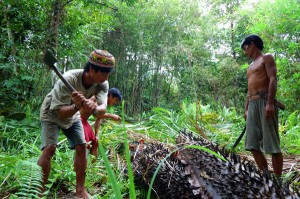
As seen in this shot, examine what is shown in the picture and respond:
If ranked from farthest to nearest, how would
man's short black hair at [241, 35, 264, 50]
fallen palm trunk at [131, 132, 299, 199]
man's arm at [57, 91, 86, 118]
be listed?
1. man's short black hair at [241, 35, 264, 50]
2. man's arm at [57, 91, 86, 118]
3. fallen palm trunk at [131, 132, 299, 199]

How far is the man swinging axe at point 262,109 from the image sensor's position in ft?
10.1

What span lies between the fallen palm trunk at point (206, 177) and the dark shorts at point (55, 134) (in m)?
0.63

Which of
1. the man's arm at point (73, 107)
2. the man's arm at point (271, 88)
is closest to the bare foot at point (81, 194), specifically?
the man's arm at point (73, 107)

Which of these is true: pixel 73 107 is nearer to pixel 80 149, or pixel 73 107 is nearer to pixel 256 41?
pixel 80 149

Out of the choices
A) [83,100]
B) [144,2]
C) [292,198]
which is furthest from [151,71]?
[292,198]

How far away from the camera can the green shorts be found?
10.1 feet

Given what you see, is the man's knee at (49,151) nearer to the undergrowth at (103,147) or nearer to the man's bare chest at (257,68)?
the undergrowth at (103,147)

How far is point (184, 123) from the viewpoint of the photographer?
5.50 m

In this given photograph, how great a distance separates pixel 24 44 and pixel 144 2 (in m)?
5.36

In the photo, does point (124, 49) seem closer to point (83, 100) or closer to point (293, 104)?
point (293, 104)

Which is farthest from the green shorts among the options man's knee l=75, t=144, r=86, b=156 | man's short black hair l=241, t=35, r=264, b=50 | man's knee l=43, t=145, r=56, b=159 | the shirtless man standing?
man's knee l=43, t=145, r=56, b=159

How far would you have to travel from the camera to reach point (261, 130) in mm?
3301

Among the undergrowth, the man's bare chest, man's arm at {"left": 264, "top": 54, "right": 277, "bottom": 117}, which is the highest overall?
the man's bare chest

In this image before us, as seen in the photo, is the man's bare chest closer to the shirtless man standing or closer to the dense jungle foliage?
the shirtless man standing
